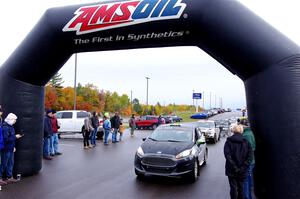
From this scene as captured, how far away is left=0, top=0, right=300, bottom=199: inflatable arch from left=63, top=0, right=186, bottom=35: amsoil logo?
2cm

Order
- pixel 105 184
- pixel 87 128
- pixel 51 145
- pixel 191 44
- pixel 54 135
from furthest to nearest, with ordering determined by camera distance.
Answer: pixel 87 128 → pixel 54 135 → pixel 51 145 → pixel 105 184 → pixel 191 44

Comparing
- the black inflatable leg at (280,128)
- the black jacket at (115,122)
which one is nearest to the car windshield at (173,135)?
the black inflatable leg at (280,128)

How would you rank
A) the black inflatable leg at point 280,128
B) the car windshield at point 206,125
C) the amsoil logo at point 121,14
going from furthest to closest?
the car windshield at point 206,125 < the amsoil logo at point 121,14 < the black inflatable leg at point 280,128

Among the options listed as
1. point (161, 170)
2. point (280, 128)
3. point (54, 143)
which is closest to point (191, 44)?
point (280, 128)

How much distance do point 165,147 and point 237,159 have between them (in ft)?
9.59

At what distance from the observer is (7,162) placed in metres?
8.15

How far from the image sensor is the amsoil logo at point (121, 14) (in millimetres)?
7218

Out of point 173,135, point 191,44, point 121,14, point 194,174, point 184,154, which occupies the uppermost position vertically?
point 121,14

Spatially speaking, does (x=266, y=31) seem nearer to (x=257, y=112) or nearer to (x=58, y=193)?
(x=257, y=112)

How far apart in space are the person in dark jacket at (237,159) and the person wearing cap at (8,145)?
18.2ft

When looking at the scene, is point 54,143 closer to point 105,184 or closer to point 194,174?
point 105,184

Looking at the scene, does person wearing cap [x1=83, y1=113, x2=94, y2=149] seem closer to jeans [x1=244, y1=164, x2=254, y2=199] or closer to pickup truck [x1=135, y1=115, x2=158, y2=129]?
jeans [x1=244, y1=164, x2=254, y2=199]

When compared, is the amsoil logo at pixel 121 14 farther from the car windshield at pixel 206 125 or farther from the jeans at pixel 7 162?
the car windshield at pixel 206 125

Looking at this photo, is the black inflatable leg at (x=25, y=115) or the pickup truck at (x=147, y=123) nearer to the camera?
the black inflatable leg at (x=25, y=115)
